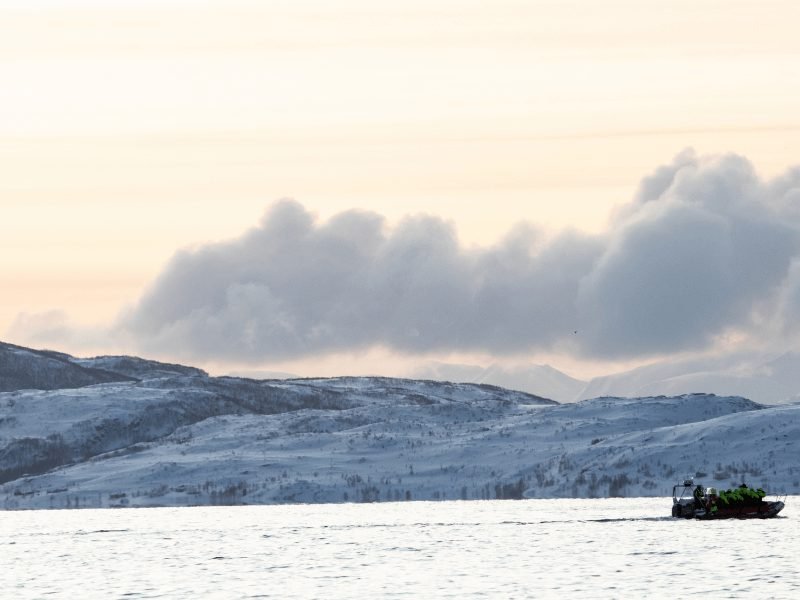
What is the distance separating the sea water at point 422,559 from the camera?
106m

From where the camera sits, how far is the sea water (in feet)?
347

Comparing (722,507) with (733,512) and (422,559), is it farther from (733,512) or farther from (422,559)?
(422,559)

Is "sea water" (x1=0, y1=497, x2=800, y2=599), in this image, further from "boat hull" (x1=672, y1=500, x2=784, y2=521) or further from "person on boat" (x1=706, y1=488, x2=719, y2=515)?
"person on boat" (x1=706, y1=488, x2=719, y2=515)

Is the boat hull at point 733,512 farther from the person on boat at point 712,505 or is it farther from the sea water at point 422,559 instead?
the sea water at point 422,559

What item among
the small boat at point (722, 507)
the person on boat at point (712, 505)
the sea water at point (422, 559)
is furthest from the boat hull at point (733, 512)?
the sea water at point (422, 559)

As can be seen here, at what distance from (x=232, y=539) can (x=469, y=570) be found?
4862 cm

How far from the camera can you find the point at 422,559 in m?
130

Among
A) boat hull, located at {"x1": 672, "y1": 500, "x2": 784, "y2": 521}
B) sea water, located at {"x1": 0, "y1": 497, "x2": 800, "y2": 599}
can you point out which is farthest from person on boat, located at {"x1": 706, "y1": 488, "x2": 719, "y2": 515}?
sea water, located at {"x1": 0, "y1": 497, "x2": 800, "y2": 599}

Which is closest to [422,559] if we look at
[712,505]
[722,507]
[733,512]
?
[712,505]

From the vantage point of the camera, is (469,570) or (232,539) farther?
(232,539)

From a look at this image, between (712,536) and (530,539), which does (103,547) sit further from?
(712,536)

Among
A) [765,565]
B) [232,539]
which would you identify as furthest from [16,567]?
[765,565]

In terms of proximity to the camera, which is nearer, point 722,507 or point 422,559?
point 422,559

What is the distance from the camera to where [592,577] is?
11106cm
